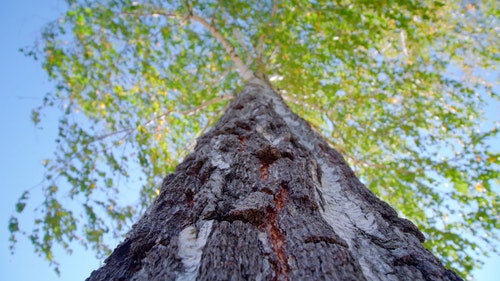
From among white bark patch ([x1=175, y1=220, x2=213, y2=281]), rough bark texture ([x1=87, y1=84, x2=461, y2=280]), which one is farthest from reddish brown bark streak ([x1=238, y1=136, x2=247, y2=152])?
white bark patch ([x1=175, y1=220, x2=213, y2=281])

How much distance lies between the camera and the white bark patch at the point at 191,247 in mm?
981

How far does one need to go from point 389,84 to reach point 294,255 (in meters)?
6.29

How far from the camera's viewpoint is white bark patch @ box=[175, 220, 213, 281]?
98 centimetres

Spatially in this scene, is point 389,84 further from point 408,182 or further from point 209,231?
point 209,231

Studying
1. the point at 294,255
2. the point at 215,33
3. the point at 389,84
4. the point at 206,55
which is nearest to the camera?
the point at 294,255

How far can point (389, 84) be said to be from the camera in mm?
6496

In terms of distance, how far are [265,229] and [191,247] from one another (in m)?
0.27

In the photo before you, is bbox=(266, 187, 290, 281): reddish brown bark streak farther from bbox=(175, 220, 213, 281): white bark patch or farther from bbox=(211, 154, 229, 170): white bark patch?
bbox=(211, 154, 229, 170): white bark patch

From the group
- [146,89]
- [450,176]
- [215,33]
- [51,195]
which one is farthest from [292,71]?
[51,195]

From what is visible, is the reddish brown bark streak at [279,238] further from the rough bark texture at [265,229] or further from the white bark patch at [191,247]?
the white bark patch at [191,247]

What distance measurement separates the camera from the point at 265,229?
1152 mm

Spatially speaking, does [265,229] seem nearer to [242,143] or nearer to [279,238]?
[279,238]

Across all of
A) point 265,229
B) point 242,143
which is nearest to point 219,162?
point 242,143

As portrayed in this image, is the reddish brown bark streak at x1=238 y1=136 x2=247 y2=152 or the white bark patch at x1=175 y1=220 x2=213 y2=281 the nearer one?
the white bark patch at x1=175 y1=220 x2=213 y2=281
